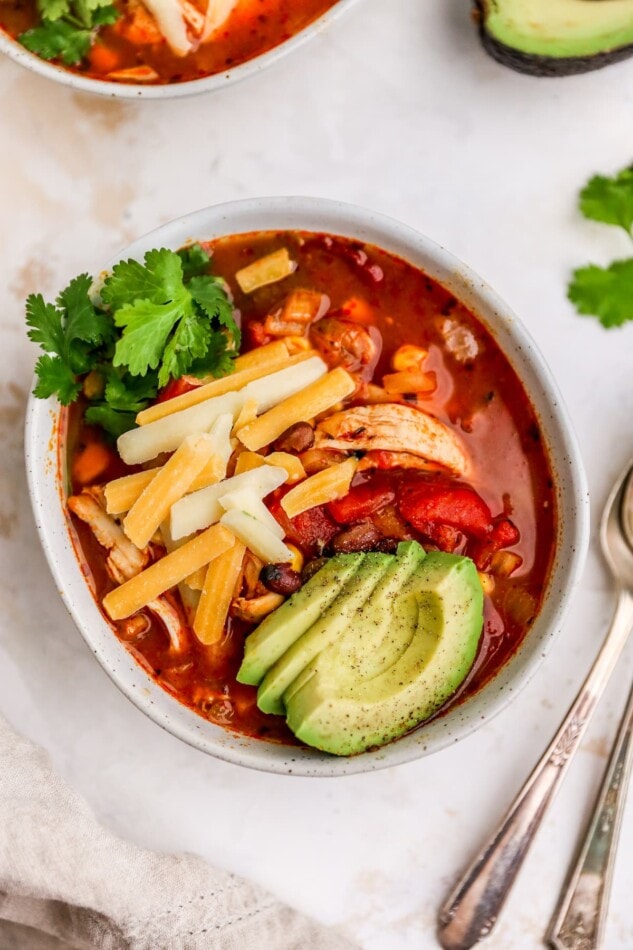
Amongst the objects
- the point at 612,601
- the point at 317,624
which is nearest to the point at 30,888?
the point at 317,624

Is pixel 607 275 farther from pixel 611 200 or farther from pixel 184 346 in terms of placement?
pixel 184 346

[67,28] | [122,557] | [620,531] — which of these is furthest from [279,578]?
[67,28]

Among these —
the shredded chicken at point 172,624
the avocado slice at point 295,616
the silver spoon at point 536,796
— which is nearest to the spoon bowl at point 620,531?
the silver spoon at point 536,796

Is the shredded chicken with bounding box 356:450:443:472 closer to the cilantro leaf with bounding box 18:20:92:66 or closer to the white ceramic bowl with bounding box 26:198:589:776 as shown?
the white ceramic bowl with bounding box 26:198:589:776

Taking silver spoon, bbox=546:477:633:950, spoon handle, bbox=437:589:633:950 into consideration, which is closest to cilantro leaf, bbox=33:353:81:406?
spoon handle, bbox=437:589:633:950

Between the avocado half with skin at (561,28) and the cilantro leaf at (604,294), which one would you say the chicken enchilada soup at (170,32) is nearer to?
the avocado half with skin at (561,28)
